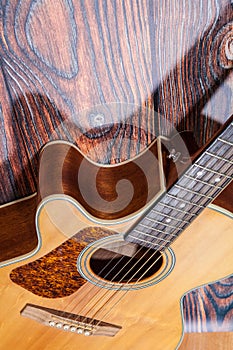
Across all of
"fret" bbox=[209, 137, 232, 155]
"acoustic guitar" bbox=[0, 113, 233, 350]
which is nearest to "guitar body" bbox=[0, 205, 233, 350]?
"acoustic guitar" bbox=[0, 113, 233, 350]

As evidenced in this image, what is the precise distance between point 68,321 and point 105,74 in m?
0.42

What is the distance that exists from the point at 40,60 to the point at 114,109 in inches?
5.2

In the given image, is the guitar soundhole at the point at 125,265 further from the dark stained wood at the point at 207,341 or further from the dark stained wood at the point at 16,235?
the dark stained wood at the point at 207,341

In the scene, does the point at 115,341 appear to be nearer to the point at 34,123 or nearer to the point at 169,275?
the point at 169,275

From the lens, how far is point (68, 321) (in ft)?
3.06

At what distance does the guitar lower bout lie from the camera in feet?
2.86

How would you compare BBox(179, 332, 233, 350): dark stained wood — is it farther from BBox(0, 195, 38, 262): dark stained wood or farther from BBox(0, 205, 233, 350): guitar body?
BBox(0, 195, 38, 262): dark stained wood

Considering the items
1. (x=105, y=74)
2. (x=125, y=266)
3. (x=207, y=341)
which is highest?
(x=105, y=74)

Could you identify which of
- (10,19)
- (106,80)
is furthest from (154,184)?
(10,19)

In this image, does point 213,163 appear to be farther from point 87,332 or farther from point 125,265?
point 87,332

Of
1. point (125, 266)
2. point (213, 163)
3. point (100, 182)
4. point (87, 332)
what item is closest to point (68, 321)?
point (87, 332)

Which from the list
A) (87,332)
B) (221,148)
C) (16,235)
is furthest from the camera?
(87,332)

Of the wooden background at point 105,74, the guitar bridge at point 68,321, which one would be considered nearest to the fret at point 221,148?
the wooden background at point 105,74

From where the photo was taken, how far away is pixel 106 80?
2.62ft
